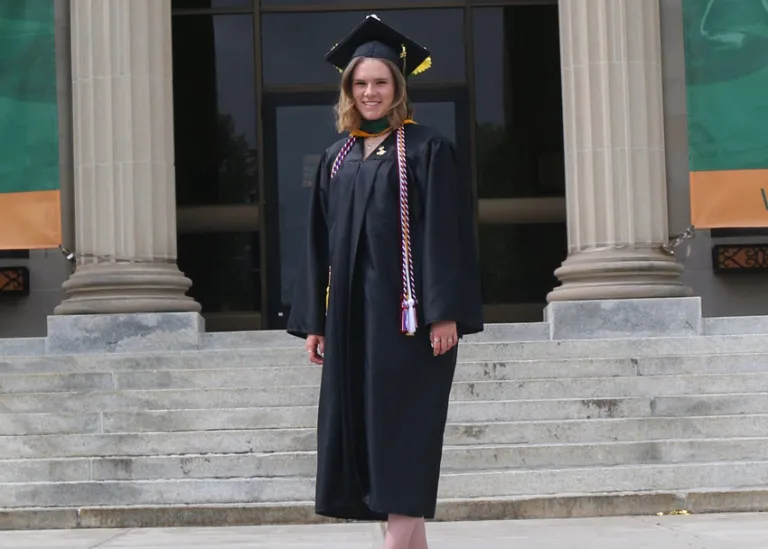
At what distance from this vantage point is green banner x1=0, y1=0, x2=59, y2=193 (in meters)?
13.6

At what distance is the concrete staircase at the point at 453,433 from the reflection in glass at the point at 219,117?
16.9 ft

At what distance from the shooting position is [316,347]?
5117 millimetres

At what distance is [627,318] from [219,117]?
6070 millimetres

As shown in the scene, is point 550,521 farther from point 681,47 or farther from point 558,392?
point 681,47

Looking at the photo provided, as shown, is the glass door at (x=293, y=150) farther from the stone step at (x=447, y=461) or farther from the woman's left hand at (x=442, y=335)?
the woman's left hand at (x=442, y=335)

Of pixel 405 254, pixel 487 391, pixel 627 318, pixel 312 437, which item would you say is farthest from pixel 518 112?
pixel 405 254

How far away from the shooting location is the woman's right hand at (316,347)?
16.7 ft

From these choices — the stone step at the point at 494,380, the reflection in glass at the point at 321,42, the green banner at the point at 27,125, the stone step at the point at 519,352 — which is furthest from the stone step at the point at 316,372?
the reflection in glass at the point at 321,42

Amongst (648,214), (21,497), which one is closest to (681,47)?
(648,214)

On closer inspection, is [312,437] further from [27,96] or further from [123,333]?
[27,96]

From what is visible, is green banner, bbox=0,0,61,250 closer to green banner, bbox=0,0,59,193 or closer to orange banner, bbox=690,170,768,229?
green banner, bbox=0,0,59,193

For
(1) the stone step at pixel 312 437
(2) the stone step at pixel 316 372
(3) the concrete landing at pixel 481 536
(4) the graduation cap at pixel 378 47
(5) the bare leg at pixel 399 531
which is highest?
(4) the graduation cap at pixel 378 47

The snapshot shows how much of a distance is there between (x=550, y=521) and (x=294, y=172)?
8.91 metres

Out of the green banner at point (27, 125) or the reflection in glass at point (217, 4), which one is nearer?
the green banner at point (27, 125)
